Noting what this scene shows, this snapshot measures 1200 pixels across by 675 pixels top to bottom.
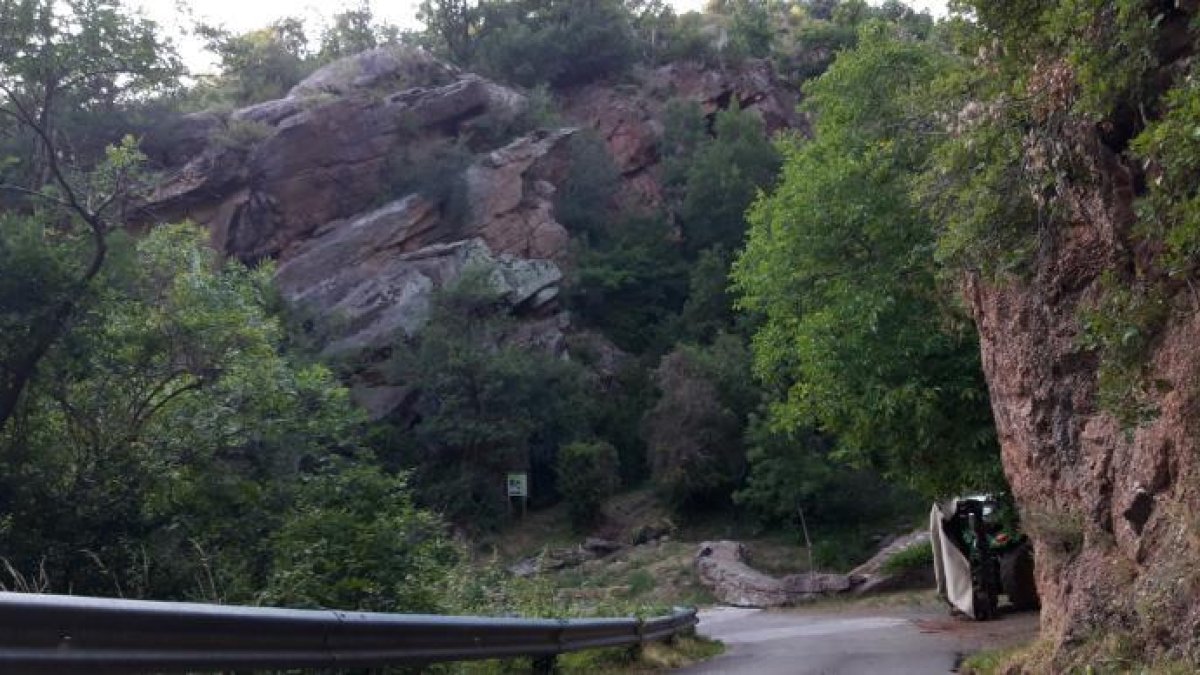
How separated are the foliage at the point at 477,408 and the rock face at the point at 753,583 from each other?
13.5 metres

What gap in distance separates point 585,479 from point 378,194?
62.4 ft

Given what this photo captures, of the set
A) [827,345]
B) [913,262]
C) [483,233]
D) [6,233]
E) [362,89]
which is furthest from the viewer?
[362,89]

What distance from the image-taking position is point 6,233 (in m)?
16.5

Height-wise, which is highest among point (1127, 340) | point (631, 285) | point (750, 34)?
point (750, 34)

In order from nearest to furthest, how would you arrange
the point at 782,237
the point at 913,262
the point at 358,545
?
the point at 358,545 < the point at 913,262 < the point at 782,237

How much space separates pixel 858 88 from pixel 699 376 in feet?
75.5

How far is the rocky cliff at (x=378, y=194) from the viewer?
51469 mm

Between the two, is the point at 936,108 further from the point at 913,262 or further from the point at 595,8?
the point at 595,8

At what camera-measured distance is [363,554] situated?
11.2 metres

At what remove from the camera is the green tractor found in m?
19.0

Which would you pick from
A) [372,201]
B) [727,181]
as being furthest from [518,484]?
[727,181]

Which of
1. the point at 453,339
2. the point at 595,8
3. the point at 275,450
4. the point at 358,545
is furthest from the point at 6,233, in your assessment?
the point at 595,8

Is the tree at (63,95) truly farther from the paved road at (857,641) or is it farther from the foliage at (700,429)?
the foliage at (700,429)

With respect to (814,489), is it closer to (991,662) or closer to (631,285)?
(631,285)
